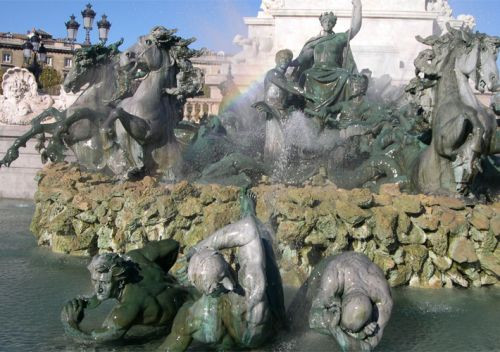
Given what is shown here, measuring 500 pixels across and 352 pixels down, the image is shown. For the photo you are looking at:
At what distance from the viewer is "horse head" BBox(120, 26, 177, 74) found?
867 centimetres

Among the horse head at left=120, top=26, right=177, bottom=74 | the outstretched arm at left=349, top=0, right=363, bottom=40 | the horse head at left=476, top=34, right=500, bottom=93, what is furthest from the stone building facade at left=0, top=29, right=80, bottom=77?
the horse head at left=476, top=34, right=500, bottom=93

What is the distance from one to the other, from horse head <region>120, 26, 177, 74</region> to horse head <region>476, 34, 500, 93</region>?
3.96 meters

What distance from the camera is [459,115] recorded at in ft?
22.4

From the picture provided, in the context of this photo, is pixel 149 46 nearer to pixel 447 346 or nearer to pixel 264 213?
pixel 264 213

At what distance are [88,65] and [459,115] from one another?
5415 millimetres

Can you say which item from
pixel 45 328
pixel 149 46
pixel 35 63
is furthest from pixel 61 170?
pixel 35 63

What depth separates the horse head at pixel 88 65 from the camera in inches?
374

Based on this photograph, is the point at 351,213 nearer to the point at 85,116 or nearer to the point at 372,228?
the point at 372,228

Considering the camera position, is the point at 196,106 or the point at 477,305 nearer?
the point at 477,305

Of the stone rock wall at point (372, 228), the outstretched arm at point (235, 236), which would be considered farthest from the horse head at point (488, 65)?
the outstretched arm at point (235, 236)

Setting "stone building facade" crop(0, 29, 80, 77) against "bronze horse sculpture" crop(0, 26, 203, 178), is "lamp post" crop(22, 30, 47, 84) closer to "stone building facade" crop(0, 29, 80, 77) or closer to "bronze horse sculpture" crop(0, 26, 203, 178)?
"bronze horse sculpture" crop(0, 26, 203, 178)

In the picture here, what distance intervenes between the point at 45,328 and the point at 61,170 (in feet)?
14.8

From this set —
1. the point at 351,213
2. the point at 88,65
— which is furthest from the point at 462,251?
the point at 88,65

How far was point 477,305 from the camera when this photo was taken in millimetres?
5734
